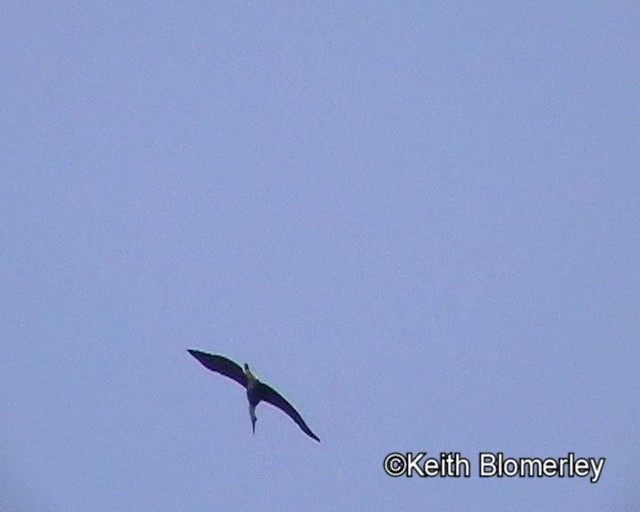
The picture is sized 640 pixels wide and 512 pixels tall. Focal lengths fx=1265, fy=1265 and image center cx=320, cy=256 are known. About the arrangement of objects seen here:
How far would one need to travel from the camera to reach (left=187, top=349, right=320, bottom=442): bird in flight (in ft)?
8.29

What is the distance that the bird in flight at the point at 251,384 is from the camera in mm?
2525

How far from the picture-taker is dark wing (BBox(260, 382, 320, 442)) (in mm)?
2523

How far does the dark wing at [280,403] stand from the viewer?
2.52 metres

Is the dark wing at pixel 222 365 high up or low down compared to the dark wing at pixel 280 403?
up

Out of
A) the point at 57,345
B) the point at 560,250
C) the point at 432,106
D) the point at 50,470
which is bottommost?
the point at 50,470

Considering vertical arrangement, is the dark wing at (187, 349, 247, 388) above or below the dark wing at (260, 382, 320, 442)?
above

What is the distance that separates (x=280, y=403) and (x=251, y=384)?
0.23 feet

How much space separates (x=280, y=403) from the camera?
8.29 feet

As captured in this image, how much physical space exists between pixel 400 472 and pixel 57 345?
731 mm

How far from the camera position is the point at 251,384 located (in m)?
2.53

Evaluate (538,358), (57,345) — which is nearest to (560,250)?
(538,358)

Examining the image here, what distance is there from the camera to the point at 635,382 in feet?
8.21

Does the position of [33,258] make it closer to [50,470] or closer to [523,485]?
[50,470]

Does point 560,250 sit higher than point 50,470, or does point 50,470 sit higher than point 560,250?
point 560,250
